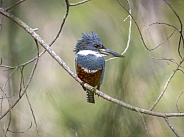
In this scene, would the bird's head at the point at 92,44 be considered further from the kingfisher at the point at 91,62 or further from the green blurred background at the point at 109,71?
the green blurred background at the point at 109,71

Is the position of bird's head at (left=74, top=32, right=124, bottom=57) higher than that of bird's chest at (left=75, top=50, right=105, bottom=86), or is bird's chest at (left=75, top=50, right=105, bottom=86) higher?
bird's head at (left=74, top=32, right=124, bottom=57)

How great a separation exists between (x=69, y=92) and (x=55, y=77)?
0.38m

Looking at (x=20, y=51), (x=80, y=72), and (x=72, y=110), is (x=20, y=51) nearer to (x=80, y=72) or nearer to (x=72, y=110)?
(x=72, y=110)

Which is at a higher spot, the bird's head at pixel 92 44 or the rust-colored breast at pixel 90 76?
the bird's head at pixel 92 44

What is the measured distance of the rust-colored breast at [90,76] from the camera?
1.72 m

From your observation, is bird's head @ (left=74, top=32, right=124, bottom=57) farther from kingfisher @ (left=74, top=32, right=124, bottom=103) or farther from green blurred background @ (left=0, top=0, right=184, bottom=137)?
green blurred background @ (left=0, top=0, right=184, bottom=137)

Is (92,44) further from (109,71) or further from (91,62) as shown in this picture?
(109,71)

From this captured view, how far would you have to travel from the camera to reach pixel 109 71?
206 centimetres

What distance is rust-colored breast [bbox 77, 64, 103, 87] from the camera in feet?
5.65

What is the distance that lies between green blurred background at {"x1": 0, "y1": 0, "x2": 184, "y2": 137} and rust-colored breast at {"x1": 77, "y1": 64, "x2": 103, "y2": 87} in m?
0.08

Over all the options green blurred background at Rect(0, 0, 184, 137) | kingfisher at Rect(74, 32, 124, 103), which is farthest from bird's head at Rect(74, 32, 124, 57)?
green blurred background at Rect(0, 0, 184, 137)

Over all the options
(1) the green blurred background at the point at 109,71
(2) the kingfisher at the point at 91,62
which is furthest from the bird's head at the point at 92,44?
(1) the green blurred background at the point at 109,71

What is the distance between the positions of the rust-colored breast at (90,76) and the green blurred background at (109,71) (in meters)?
0.08

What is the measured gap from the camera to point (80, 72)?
1.74 meters
